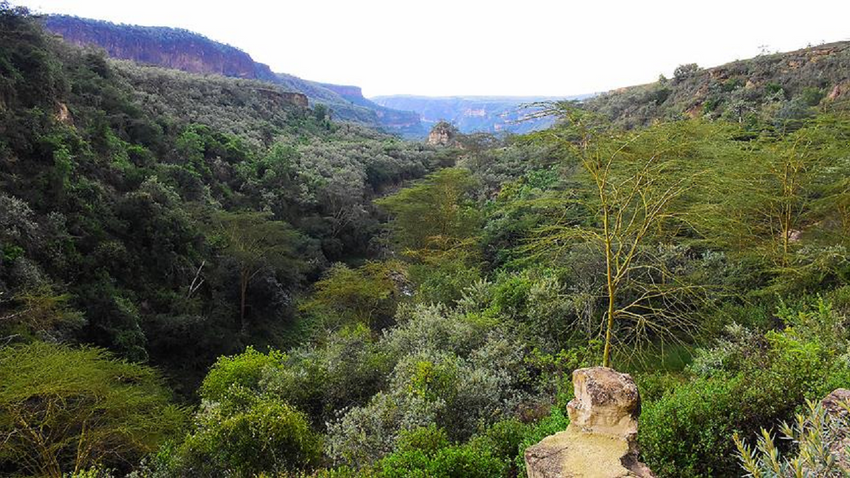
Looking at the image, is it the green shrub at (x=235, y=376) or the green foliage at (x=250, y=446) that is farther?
the green shrub at (x=235, y=376)

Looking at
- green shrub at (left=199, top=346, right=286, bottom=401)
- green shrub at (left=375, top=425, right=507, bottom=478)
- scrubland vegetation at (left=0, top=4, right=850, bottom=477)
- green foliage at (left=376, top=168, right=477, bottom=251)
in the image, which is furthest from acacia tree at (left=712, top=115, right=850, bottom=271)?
green foliage at (left=376, top=168, right=477, bottom=251)

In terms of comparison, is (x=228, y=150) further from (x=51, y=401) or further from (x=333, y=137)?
(x=51, y=401)

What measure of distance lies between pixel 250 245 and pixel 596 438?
692 inches

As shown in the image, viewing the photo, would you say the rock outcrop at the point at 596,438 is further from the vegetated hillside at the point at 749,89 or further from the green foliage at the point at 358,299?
the vegetated hillside at the point at 749,89

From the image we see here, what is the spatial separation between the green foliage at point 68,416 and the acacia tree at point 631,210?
7131 mm

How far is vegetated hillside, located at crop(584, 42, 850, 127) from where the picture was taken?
2344 centimetres

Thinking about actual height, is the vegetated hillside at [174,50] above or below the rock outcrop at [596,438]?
above

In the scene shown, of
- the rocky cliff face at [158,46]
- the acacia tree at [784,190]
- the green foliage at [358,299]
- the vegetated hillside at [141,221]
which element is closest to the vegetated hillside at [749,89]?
the acacia tree at [784,190]

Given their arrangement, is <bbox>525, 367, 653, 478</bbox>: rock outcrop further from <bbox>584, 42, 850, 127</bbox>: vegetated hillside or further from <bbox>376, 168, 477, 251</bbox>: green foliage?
<bbox>584, 42, 850, 127</bbox>: vegetated hillside

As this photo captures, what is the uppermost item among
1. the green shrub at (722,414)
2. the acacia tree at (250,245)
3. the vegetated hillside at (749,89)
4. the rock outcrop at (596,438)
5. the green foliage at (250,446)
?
the vegetated hillside at (749,89)

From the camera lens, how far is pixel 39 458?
7109 millimetres

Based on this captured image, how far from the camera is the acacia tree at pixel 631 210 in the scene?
6055mm

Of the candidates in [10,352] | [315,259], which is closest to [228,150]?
[315,259]

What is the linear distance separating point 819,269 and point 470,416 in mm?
6657
